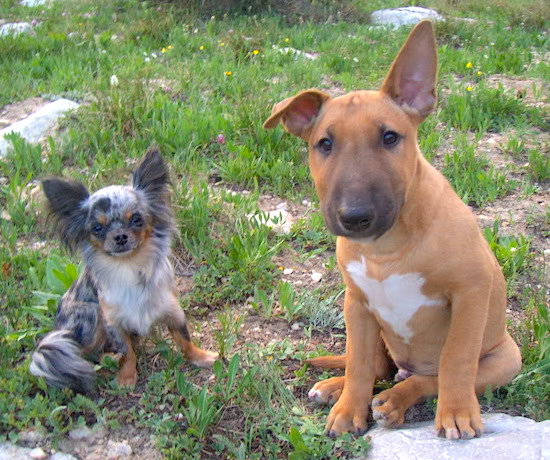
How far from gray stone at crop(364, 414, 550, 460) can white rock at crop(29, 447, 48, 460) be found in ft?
4.65

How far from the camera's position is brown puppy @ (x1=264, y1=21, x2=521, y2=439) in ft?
8.96

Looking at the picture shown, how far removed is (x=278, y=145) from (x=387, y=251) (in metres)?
2.79

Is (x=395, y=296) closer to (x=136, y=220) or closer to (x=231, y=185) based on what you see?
(x=136, y=220)

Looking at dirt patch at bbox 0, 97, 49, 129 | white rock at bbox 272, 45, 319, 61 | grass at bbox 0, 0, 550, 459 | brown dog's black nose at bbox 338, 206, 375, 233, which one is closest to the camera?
brown dog's black nose at bbox 338, 206, 375, 233

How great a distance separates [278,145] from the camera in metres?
5.55

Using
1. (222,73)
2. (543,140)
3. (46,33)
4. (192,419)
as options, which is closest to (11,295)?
(192,419)

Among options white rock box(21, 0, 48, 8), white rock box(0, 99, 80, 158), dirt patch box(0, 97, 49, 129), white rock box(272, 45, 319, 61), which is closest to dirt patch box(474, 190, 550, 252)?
white rock box(272, 45, 319, 61)

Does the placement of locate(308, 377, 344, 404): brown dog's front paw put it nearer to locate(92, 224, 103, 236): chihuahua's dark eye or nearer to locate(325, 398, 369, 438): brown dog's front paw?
locate(325, 398, 369, 438): brown dog's front paw

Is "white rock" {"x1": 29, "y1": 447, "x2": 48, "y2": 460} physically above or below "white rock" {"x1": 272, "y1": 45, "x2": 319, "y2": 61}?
below

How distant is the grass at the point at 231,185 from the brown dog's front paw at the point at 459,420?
0.31 meters

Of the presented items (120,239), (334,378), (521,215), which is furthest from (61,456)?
(521,215)

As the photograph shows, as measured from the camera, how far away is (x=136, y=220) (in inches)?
140

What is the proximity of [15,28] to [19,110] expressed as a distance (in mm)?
2657

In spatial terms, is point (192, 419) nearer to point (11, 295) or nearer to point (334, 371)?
point (334, 371)
